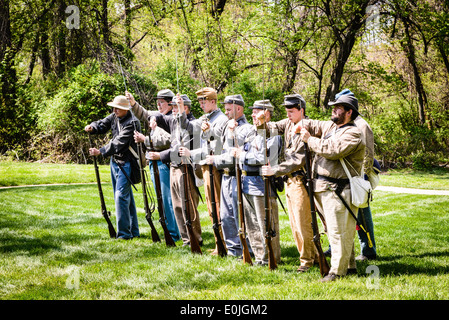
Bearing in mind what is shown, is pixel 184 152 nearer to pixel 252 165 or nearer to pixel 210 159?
pixel 210 159

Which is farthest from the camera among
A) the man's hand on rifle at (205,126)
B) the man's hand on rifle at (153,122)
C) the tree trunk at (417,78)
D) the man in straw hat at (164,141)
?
the tree trunk at (417,78)

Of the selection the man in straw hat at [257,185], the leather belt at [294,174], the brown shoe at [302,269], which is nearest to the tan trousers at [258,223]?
the man in straw hat at [257,185]

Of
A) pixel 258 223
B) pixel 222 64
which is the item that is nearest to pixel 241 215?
pixel 258 223

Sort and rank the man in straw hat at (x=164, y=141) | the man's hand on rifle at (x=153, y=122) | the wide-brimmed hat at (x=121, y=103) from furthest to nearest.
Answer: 1. the wide-brimmed hat at (x=121, y=103)
2. the man in straw hat at (x=164, y=141)
3. the man's hand on rifle at (x=153, y=122)

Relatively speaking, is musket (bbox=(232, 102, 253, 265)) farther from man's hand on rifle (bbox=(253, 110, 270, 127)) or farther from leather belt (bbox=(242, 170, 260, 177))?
man's hand on rifle (bbox=(253, 110, 270, 127))

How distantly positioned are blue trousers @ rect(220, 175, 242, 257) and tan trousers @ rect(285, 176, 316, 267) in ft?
2.88

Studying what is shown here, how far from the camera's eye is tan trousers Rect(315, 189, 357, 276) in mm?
5336

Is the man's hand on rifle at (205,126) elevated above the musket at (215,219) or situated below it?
above

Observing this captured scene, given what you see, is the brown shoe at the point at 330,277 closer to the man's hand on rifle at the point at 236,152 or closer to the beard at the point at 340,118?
the beard at the point at 340,118

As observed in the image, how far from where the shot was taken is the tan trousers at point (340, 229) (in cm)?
534

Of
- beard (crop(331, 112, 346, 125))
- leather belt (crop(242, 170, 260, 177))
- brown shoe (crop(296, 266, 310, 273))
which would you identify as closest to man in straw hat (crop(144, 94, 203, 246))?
leather belt (crop(242, 170, 260, 177))

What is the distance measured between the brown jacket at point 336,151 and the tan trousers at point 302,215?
0.44m
